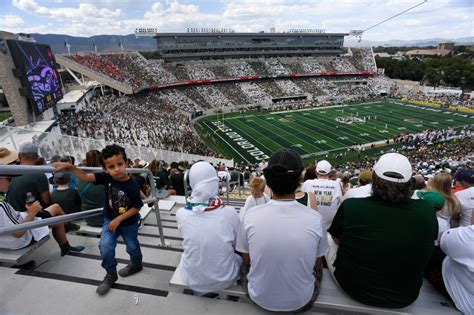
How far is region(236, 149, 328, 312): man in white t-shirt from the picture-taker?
6.64 feet

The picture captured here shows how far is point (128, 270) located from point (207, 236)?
3.99 feet

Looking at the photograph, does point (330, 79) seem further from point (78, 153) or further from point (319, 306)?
point (319, 306)

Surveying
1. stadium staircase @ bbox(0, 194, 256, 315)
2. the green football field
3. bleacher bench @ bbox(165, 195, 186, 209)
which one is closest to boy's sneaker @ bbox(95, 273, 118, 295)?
stadium staircase @ bbox(0, 194, 256, 315)

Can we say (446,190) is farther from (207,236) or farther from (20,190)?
(20,190)

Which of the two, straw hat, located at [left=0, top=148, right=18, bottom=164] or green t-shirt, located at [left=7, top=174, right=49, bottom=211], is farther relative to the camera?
straw hat, located at [left=0, top=148, right=18, bottom=164]

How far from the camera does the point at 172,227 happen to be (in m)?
5.05

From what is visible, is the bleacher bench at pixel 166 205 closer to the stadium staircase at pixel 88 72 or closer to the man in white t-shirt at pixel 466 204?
the man in white t-shirt at pixel 466 204

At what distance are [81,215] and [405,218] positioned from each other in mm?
3217

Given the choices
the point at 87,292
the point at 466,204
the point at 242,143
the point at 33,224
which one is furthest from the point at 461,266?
the point at 242,143

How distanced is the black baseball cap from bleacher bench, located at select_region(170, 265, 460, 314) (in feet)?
3.69

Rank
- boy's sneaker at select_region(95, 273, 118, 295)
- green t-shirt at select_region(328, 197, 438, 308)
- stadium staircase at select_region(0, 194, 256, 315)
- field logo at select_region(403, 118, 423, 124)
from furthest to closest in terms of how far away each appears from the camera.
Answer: field logo at select_region(403, 118, 423, 124)
boy's sneaker at select_region(95, 273, 118, 295)
stadium staircase at select_region(0, 194, 256, 315)
green t-shirt at select_region(328, 197, 438, 308)

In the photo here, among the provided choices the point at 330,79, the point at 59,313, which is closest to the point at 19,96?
the point at 59,313

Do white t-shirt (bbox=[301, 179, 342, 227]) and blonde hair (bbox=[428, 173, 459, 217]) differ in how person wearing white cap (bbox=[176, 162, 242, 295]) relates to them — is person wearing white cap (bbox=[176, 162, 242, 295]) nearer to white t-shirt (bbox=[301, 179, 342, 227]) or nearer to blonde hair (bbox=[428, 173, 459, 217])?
white t-shirt (bbox=[301, 179, 342, 227])

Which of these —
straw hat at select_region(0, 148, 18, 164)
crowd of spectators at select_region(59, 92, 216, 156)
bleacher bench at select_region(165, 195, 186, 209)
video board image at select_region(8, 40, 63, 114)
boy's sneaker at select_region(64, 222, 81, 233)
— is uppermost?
video board image at select_region(8, 40, 63, 114)
